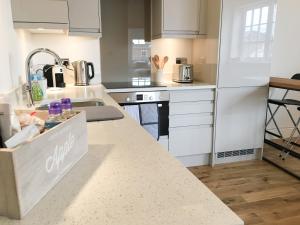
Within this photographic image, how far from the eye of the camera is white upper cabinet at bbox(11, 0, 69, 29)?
6.84ft

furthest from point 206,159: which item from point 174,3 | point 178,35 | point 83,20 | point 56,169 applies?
point 56,169

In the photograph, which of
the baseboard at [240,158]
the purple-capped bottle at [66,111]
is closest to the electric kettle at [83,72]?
the baseboard at [240,158]

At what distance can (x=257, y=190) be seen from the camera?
2352mm

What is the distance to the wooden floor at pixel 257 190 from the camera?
198cm

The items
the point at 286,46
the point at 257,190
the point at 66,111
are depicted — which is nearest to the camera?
the point at 66,111

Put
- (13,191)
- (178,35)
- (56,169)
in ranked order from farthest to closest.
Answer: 1. (178,35)
2. (56,169)
3. (13,191)

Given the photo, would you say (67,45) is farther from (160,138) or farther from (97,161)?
(97,161)

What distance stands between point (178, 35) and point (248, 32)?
0.72 m

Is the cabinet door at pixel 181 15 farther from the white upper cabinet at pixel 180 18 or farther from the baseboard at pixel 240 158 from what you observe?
the baseboard at pixel 240 158

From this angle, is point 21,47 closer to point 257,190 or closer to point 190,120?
point 190,120

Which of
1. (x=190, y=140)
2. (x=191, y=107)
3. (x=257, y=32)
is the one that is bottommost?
(x=190, y=140)

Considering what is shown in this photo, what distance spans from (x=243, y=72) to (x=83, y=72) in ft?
5.49

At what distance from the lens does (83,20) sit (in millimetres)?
2422

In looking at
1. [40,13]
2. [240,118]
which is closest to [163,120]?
[240,118]
